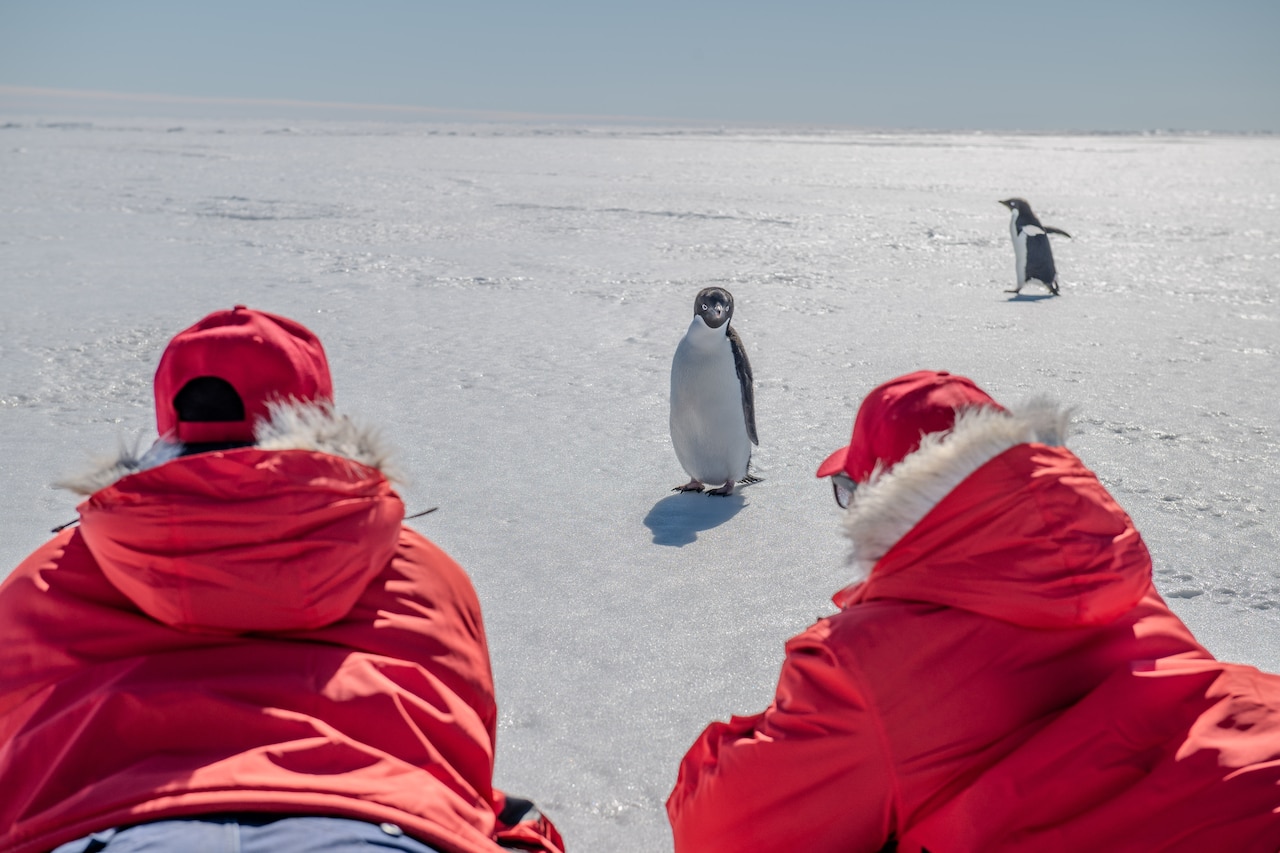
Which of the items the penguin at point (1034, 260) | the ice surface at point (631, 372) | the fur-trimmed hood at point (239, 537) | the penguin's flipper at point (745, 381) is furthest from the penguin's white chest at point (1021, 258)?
the fur-trimmed hood at point (239, 537)

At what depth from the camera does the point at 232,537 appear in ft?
3.03

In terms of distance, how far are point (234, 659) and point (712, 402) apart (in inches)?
90.9

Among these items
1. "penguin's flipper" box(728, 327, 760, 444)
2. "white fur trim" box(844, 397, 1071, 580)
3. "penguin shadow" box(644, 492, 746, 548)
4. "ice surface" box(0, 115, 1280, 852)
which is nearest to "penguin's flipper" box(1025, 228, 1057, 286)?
"ice surface" box(0, 115, 1280, 852)

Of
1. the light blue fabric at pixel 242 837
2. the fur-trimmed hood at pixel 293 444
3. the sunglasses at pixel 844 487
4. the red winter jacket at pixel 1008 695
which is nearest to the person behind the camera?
the light blue fabric at pixel 242 837

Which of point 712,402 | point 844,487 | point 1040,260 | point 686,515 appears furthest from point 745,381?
point 1040,260

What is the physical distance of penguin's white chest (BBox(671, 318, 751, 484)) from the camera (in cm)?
314

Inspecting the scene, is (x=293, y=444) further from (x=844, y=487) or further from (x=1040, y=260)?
(x=1040, y=260)

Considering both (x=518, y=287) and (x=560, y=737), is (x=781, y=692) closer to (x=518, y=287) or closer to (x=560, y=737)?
(x=560, y=737)

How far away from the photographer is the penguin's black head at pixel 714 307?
3.24 metres

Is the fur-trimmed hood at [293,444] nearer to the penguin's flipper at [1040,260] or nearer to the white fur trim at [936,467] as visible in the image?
the white fur trim at [936,467]

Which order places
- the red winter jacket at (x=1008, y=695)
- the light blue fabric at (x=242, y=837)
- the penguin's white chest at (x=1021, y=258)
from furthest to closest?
the penguin's white chest at (x=1021, y=258) < the red winter jacket at (x=1008, y=695) < the light blue fabric at (x=242, y=837)

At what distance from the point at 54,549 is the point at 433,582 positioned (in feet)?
1.21

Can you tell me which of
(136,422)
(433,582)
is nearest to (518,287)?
(136,422)

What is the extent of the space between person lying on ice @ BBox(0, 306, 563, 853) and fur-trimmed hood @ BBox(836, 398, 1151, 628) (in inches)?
17.9
